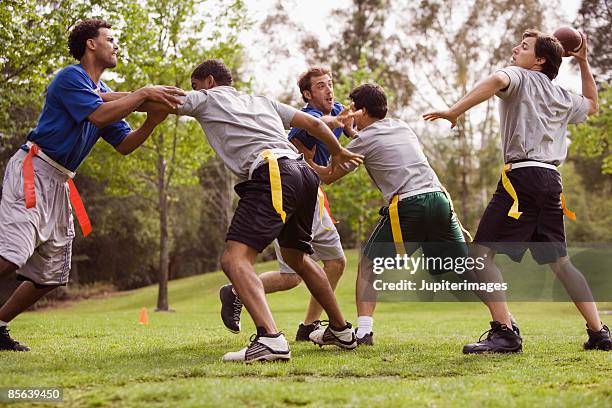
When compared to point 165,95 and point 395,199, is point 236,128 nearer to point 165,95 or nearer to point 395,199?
point 165,95

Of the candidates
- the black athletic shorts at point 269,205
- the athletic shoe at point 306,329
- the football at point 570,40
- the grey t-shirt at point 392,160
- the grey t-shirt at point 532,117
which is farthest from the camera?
the athletic shoe at point 306,329

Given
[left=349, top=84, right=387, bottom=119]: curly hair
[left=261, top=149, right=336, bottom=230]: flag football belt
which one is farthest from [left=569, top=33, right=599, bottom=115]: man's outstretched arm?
[left=261, top=149, right=336, bottom=230]: flag football belt

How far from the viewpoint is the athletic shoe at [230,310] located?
6055 millimetres

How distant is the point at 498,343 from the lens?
5.29 m

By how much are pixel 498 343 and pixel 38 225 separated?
11.4 feet

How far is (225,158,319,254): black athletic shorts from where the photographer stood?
4762 mm

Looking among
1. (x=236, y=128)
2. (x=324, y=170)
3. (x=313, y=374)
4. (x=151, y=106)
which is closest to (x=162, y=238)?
(x=324, y=170)

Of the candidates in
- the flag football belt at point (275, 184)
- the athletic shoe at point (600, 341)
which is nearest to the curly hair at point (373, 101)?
the flag football belt at point (275, 184)

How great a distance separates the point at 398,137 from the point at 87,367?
311cm

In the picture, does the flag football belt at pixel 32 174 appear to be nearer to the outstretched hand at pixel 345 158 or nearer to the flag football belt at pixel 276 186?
the flag football belt at pixel 276 186

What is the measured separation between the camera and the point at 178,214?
3725 cm

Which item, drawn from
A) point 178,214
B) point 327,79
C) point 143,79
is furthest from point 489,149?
point 327,79

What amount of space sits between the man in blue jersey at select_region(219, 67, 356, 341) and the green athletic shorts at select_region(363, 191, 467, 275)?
1.89 feet

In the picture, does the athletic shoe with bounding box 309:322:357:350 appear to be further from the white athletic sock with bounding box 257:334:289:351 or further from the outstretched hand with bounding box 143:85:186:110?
the outstretched hand with bounding box 143:85:186:110
